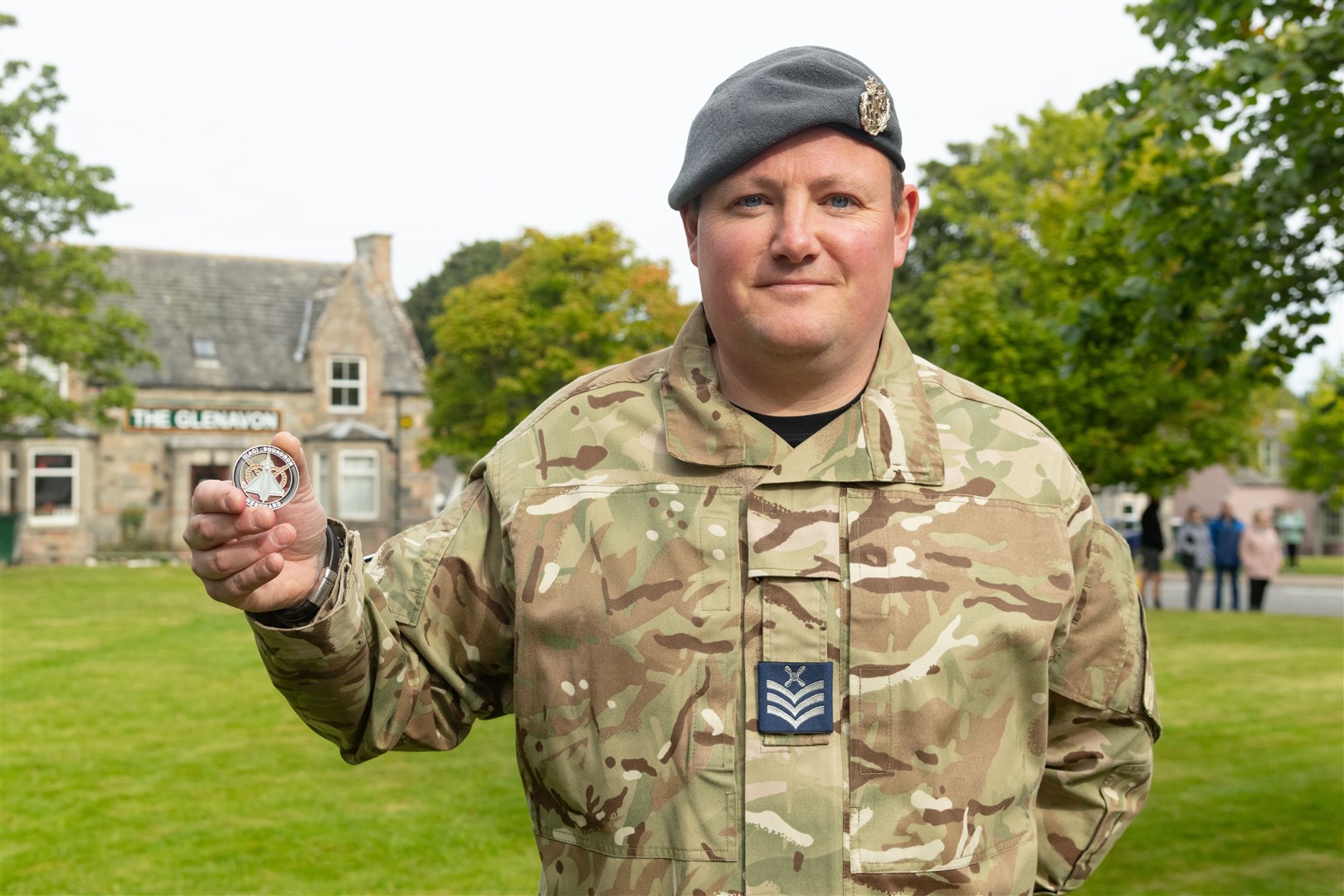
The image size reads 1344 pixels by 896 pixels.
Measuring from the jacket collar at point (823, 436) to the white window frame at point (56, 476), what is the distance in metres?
38.3

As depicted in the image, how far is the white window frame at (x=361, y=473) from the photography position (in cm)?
4091

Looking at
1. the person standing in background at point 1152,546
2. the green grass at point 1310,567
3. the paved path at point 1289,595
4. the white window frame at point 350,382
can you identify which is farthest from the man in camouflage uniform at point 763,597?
the white window frame at point 350,382

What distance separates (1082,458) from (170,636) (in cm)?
1717

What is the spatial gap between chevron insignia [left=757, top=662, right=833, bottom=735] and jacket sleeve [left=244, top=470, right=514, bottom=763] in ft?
1.80

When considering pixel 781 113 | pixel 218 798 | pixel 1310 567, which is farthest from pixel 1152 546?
pixel 1310 567

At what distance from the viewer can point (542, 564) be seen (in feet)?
8.66

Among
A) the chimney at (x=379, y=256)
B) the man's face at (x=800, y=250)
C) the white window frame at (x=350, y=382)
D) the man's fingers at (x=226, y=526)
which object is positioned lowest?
the man's fingers at (x=226, y=526)

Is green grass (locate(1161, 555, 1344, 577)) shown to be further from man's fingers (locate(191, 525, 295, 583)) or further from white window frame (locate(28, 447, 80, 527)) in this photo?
man's fingers (locate(191, 525, 295, 583))

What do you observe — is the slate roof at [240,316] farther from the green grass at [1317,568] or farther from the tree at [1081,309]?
the green grass at [1317,568]

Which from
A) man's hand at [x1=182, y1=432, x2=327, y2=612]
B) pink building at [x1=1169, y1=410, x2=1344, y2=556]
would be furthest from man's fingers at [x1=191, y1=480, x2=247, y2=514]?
pink building at [x1=1169, y1=410, x2=1344, y2=556]

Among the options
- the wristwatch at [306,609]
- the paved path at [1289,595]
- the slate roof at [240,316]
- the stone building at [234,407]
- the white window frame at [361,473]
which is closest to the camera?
the wristwatch at [306,609]

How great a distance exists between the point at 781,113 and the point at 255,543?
49.7 inches

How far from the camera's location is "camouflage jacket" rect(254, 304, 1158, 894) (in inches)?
99.9

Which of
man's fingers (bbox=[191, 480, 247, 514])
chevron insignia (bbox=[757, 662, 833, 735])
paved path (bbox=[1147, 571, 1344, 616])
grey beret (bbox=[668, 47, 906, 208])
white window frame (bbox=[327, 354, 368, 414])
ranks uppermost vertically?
white window frame (bbox=[327, 354, 368, 414])
